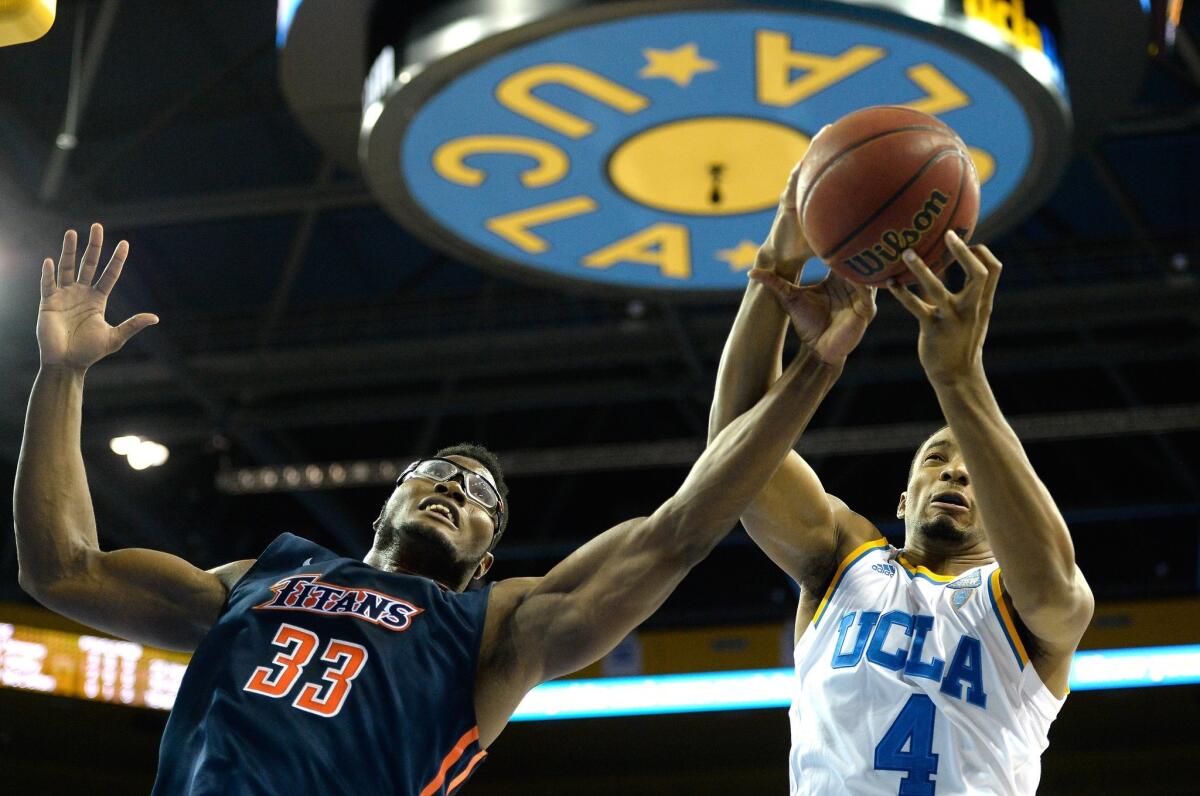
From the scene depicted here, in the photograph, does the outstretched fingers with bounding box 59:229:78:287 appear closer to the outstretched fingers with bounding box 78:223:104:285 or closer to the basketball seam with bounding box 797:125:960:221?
the outstretched fingers with bounding box 78:223:104:285

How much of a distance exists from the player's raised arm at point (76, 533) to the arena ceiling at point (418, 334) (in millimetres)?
5317

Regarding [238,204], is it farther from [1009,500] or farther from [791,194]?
[1009,500]

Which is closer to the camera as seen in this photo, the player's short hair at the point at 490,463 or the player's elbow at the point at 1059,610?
the player's elbow at the point at 1059,610

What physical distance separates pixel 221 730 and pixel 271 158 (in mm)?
8653

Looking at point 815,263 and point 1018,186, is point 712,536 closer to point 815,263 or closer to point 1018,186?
point 1018,186

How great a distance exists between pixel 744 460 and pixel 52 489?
1.65m

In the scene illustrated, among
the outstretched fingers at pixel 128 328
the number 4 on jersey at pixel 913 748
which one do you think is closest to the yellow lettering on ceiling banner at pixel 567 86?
the outstretched fingers at pixel 128 328

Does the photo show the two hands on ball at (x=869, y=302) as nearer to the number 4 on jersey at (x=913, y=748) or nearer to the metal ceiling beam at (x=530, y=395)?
the number 4 on jersey at (x=913, y=748)

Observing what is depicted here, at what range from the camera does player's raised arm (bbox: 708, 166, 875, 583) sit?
368 centimetres

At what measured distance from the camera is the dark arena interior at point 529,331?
7.59 metres

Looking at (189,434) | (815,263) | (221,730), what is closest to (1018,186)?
(815,263)

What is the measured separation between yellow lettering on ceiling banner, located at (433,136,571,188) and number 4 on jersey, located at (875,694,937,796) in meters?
4.66

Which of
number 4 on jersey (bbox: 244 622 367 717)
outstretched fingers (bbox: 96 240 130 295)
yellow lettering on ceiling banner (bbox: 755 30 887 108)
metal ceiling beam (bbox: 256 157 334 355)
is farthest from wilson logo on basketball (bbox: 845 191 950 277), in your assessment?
metal ceiling beam (bbox: 256 157 334 355)

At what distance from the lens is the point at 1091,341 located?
1218cm
